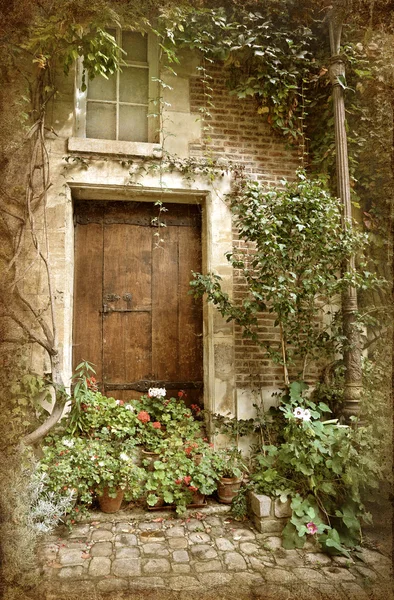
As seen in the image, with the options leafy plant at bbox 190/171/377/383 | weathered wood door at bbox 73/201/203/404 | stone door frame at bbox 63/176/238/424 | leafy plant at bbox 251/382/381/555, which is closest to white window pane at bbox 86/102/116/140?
stone door frame at bbox 63/176/238/424

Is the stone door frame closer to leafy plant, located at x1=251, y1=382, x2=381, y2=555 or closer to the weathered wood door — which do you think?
the weathered wood door

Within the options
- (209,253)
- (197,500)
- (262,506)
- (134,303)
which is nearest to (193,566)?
(262,506)

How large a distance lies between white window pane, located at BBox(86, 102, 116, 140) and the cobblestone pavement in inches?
150

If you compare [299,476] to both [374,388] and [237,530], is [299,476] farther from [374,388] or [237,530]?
[374,388]

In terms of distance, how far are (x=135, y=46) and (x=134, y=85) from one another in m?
0.43

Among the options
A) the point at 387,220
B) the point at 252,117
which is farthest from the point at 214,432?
the point at 252,117

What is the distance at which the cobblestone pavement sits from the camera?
2586 millimetres

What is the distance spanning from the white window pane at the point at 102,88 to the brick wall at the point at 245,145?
34.8 inches

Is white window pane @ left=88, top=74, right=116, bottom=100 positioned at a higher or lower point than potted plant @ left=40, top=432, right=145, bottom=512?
higher

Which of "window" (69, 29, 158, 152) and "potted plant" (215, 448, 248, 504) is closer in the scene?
"potted plant" (215, 448, 248, 504)

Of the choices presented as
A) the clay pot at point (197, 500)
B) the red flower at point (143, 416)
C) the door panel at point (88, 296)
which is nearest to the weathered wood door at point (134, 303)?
the door panel at point (88, 296)

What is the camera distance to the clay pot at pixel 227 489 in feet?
12.6

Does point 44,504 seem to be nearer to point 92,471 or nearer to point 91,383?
point 92,471

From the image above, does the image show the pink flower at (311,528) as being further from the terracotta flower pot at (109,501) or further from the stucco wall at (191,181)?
the terracotta flower pot at (109,501)
